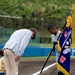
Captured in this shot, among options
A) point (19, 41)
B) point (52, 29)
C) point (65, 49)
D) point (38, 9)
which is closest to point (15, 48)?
point (19, 41)

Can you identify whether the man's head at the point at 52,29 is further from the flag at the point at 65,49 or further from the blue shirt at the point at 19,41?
the blue shirt at the point at 19,41

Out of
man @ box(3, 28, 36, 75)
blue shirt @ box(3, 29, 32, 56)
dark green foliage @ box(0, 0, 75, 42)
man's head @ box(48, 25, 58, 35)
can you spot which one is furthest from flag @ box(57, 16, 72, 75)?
dark green foliage @ box(0, 0, 75, 42)

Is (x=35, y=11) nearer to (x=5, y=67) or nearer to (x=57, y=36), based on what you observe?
(x=57, y=36)

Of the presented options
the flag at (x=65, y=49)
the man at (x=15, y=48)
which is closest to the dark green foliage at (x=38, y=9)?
the flag at (x=65, y=49)

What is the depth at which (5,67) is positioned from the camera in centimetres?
906

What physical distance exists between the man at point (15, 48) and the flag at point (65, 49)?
227cm

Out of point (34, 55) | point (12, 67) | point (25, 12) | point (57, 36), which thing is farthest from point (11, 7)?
point (12, 67)

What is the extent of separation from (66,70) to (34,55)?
18586mm

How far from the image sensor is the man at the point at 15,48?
918 cm

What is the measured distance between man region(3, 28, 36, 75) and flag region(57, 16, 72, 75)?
227 centimetres

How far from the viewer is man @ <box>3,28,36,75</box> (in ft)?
30.1

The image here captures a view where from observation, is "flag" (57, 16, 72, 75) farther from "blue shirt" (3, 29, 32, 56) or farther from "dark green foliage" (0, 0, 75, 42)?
"dark green foliage" (0, 0, 75, 42)

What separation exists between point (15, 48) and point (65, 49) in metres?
2.52

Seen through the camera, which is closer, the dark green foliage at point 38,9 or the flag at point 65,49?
the flag at point 65,49
